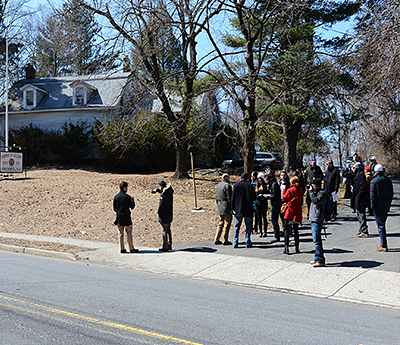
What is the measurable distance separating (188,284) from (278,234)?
14.1 feet

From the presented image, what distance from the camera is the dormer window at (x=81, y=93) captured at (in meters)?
36.0

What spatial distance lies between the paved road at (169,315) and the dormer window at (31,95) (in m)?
32.4

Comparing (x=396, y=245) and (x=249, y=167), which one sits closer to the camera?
(x=396, y=245)

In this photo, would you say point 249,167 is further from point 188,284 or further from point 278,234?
point 188,284

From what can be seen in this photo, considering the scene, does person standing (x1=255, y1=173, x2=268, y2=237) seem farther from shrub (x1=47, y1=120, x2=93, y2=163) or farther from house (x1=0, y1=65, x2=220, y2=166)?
shrub (x1=47, y1=120, x2=93, y2=163)

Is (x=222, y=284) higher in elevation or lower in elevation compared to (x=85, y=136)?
lower

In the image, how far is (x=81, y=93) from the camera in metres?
36.6

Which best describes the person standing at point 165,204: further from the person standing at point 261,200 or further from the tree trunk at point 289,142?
the tree trunk at point 289,142

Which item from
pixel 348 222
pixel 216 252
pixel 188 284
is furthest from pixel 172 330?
pixel 348 222

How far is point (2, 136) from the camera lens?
3734cm

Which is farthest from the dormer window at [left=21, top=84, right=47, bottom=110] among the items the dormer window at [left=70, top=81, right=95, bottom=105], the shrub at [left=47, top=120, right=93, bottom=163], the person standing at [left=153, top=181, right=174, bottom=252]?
the person standing at [left=153, top=181, right=174, bottom=252]

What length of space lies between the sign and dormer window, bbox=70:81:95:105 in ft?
36.1

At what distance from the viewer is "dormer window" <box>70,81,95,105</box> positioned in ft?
118

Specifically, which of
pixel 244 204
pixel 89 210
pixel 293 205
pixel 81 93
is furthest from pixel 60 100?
pixel 293 205
